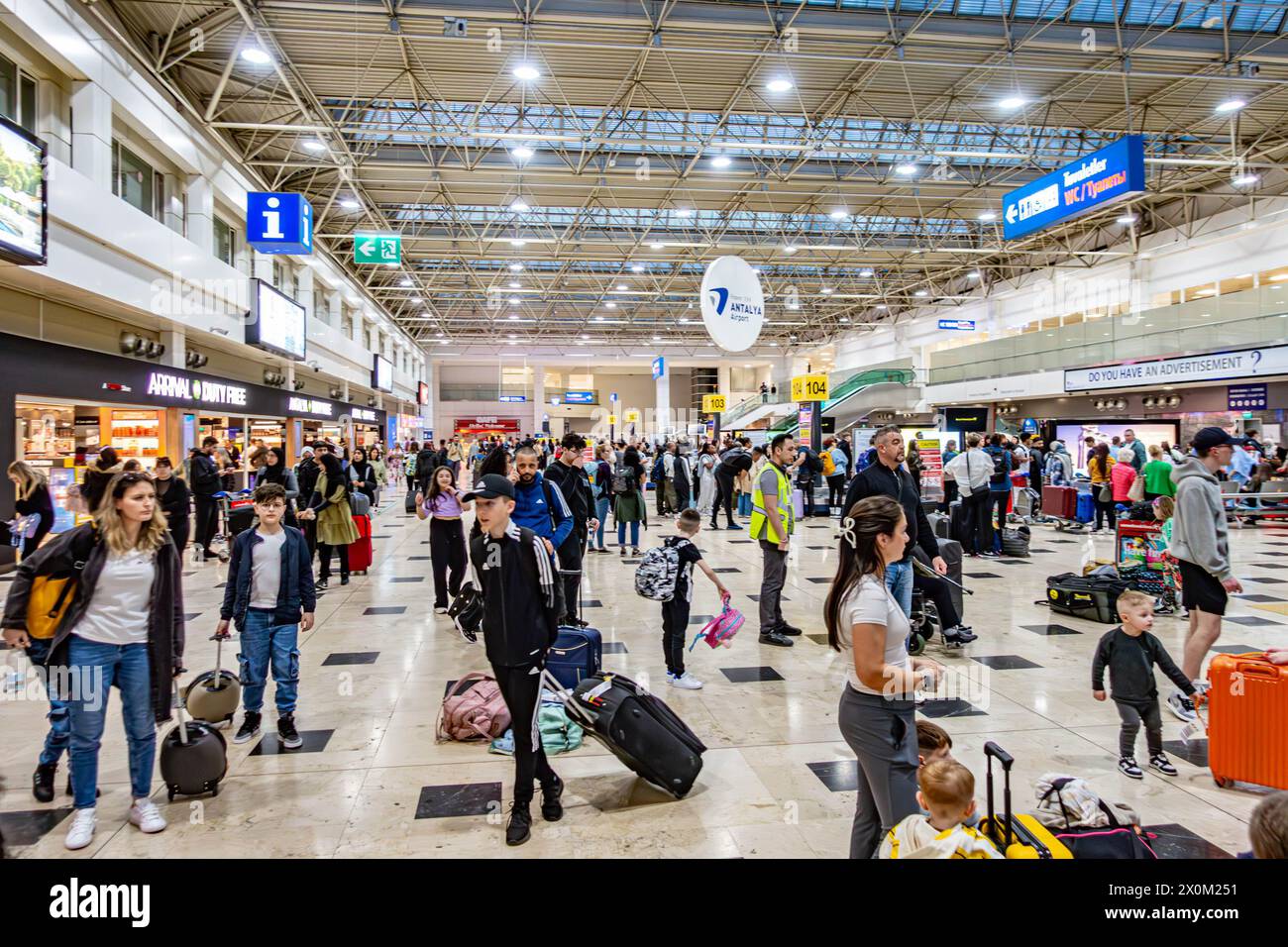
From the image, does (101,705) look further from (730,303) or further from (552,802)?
(730,303)

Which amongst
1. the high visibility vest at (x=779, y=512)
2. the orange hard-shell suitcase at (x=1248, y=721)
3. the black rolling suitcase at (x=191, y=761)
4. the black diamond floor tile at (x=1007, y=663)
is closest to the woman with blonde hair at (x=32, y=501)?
the black rolling suitcase at (x=191, y=761)

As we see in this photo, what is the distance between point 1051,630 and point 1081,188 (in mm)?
7379

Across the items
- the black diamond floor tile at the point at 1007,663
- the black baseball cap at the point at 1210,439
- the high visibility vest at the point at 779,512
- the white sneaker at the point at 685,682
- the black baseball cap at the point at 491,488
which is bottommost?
the white sneaker at the point at 685,682

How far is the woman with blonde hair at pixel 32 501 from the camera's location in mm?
7625

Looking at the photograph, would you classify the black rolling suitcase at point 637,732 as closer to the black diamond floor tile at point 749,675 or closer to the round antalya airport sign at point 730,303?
the black diamond floor tile at point 749,675

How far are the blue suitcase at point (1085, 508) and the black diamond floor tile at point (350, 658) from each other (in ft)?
47.5

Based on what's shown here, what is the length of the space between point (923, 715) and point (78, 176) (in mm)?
12440

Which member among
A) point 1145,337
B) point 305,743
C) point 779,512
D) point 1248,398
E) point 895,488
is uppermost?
point 1145,337

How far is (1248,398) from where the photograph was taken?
19844 mm

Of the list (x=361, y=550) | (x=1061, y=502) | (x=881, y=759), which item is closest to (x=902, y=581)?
(x=881, y=759)

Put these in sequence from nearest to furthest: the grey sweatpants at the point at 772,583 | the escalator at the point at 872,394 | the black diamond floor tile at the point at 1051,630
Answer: the grey sweatpants at the point at 772,583 < the black diamond floor tile at the point at 1051,630 < the escalator at the point at 872,394

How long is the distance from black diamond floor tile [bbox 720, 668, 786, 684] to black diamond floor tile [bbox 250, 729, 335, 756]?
283cm

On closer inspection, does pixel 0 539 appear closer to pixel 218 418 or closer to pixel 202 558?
pixel 202 558

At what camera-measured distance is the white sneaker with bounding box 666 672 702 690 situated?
5176 mm
